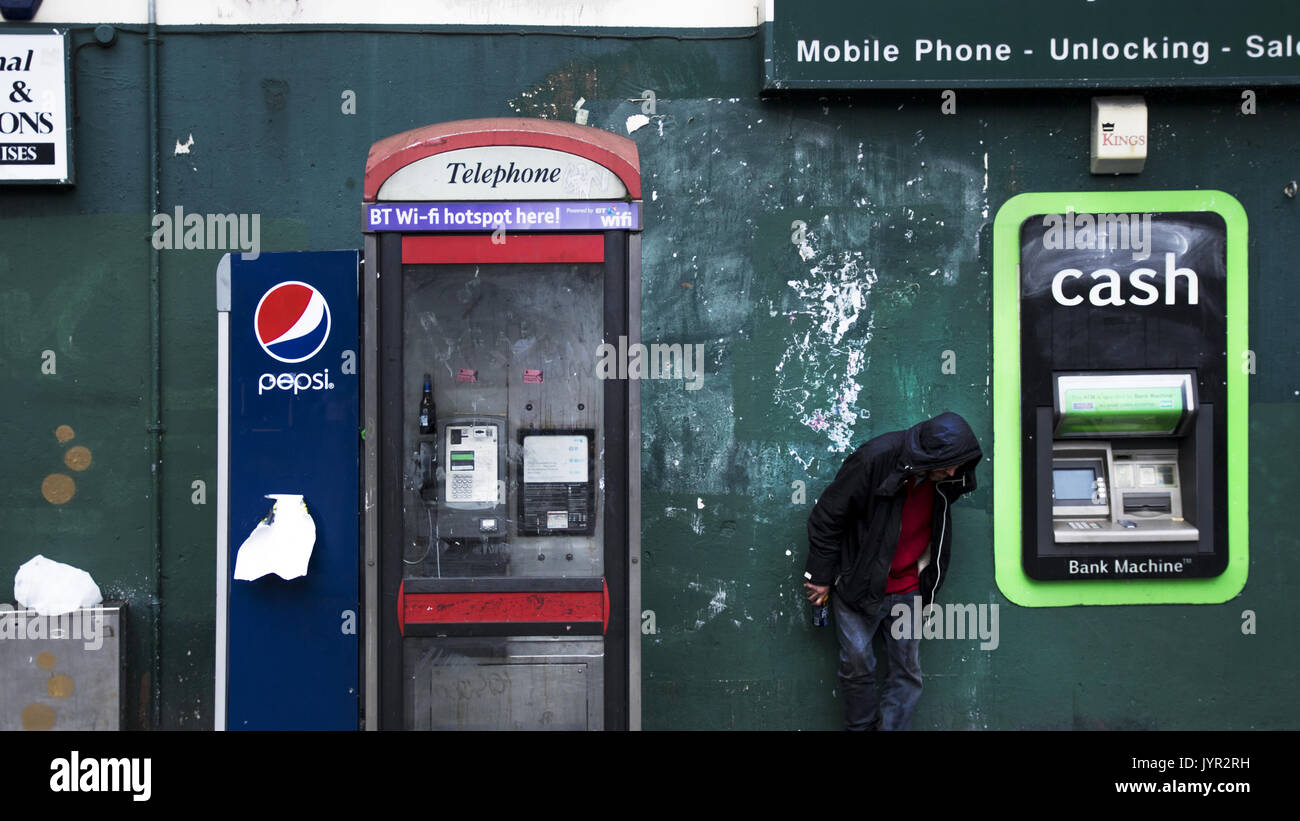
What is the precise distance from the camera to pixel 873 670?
4449 mm

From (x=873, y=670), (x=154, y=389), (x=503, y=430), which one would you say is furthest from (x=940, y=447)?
(x=154, y=389)

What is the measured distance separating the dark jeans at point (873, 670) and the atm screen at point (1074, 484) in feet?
3.20

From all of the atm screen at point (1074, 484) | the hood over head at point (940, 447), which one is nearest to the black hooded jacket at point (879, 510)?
the hood over head at point (940, 447)

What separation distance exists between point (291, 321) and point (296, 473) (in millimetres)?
607

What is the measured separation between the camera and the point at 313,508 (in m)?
3.97

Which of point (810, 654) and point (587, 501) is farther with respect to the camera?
point (810, 654)

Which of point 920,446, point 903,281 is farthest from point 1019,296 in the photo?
point 920,446

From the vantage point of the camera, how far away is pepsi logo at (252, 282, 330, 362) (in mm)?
3922

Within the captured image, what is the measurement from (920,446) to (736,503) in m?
1.03

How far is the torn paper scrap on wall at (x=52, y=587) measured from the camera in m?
4.55

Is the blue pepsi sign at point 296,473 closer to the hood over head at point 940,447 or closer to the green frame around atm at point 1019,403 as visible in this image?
the hood over head at point 940,447

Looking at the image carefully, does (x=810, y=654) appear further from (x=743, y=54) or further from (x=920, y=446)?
(x=743, y=54)

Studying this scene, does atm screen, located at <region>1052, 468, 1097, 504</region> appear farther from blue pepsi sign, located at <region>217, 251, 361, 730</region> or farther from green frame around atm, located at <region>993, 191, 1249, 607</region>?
blue pepsi sign, located at <region>217, 251, 361, 730</region>

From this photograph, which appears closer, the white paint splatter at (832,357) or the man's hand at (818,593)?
the man's hand at (818,593)
